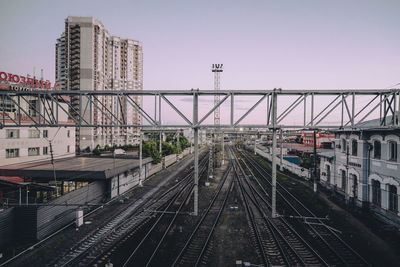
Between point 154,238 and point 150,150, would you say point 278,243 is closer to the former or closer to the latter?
point 154,238

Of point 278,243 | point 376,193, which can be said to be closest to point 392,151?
point 376,193

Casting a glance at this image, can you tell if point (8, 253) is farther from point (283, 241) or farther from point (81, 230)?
point (283, 241)

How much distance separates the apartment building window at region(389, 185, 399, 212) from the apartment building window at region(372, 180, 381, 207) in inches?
47.0

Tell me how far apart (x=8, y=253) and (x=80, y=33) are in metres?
73.8

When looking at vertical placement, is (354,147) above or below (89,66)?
below

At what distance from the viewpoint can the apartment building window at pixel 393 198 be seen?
52.0 feet

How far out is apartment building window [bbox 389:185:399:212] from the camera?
15.8m

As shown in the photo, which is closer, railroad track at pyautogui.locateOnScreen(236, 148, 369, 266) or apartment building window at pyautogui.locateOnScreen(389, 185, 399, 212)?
railroad track at pyautogui.locateOnScreen(236, 148, 369, 266)

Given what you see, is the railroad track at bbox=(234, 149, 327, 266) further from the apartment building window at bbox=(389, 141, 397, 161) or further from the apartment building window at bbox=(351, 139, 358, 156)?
the apartment building window at bbox=(351, 139, 358, 156)

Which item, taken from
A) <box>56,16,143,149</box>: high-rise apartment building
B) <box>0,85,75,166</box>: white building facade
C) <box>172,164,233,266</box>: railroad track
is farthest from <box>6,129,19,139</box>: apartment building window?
<box>56,16,143,149</box>: high-rise apartment building

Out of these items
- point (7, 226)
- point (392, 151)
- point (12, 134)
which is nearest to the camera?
point (7, 226)

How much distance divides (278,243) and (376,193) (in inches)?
464

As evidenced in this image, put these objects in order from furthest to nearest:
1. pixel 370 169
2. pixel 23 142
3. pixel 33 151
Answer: pixel 33 151 < pixel 23 142 < pixel 370 169

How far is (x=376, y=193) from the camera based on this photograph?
18.0 metres
